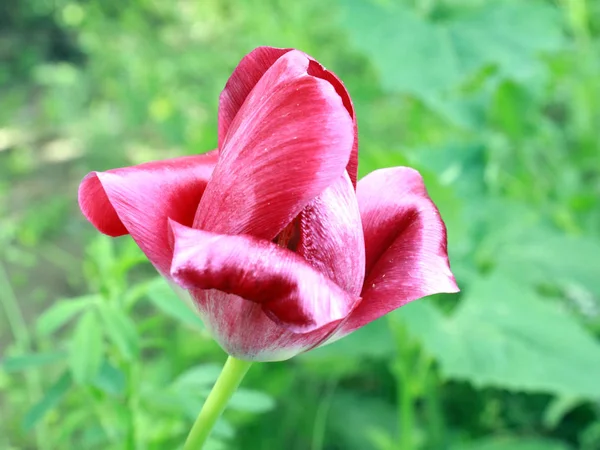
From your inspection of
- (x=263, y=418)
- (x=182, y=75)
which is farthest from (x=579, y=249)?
(x=182, y=75)

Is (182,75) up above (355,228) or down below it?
below

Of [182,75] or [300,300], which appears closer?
[300,300]

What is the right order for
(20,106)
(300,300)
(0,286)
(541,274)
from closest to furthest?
(300,300) → (541,274) → (0,286) → (20,106)

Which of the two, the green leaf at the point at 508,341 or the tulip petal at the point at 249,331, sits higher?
the tulip petal at the point at 249,331

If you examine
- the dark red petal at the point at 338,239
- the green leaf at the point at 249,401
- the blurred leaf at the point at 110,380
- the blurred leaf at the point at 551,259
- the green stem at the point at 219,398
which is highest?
the dark red petal at the point at 338,239

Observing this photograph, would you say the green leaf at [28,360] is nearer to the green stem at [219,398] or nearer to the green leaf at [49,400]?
the green leaf at [49,400]

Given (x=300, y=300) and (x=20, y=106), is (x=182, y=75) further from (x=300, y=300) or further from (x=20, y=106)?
(x=300, y=300)

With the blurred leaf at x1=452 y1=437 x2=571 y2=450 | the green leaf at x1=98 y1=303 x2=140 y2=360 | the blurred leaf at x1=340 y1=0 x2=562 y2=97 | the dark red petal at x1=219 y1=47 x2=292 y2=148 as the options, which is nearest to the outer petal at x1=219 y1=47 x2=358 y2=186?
the dark red petal at x1=219 y1=47 x2=292 y2=148

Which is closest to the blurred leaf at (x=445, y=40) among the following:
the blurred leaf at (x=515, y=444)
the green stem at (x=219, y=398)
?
the blurred leaf at (x=515, y=444)
